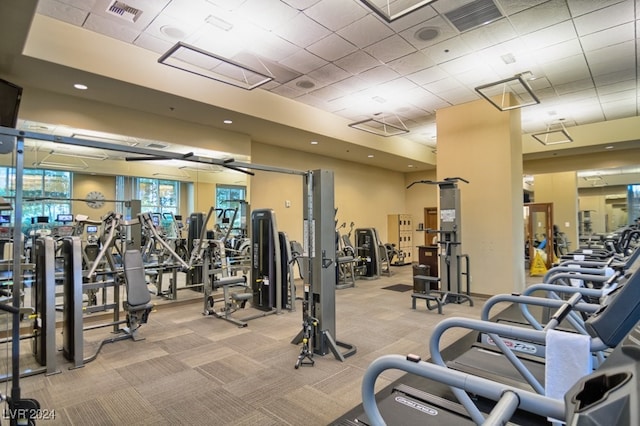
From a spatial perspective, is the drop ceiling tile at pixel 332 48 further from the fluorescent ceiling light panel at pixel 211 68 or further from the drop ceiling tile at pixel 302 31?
the fluorescent ceiling light panel at pixel 211 68

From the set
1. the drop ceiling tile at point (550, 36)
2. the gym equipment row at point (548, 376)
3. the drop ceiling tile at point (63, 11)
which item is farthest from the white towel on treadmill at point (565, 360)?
the drop ceiling tile at point (63, 11)

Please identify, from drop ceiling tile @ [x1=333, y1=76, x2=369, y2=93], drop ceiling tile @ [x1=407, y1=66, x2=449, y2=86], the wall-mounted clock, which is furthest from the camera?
the wall-mounted clock

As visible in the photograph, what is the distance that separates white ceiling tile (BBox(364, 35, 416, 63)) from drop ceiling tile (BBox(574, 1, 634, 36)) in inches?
78.7

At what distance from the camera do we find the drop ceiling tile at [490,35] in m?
4.33

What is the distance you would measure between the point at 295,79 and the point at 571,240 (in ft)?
33.8

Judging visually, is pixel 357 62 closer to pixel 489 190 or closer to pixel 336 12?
pixel 336 12

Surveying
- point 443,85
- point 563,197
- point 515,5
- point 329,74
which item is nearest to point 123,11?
point 329,74

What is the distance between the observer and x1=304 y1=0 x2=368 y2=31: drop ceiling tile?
12.6 ft

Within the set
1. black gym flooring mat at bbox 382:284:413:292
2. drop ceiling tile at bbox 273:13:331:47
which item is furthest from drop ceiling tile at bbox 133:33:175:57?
black gym flooring mat at bbox 382:284:413:292

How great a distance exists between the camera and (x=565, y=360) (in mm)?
1395

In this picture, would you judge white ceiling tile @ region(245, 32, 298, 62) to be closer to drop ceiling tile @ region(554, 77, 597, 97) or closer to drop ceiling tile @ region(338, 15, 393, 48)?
drop ceiling tile @ region(338, 15, 393, 48)

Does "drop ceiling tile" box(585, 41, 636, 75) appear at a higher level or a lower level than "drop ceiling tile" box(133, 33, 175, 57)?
lower

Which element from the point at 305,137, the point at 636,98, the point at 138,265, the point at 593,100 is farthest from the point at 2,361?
the point at 636,98

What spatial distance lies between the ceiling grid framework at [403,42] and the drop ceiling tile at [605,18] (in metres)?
0.01
